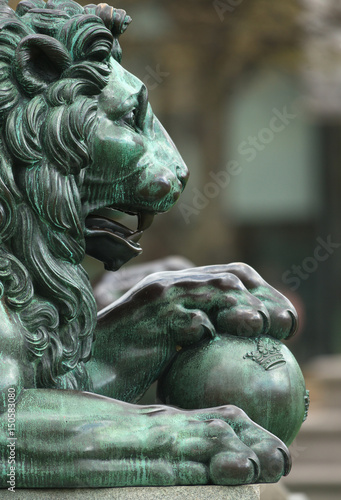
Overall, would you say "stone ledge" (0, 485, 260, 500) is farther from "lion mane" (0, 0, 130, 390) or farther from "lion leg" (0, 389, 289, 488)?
"lion mane" (0, 0, 130, 390)

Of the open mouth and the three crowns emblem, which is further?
the open mouth

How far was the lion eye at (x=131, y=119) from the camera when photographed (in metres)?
2.67

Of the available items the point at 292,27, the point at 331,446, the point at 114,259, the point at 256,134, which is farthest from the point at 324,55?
the point at 114,259

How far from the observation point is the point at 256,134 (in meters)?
19.0

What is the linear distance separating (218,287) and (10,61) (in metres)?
0.84

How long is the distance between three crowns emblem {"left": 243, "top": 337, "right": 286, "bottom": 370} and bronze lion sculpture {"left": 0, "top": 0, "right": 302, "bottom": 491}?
0.04 m

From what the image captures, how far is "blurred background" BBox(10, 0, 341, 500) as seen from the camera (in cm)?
1439

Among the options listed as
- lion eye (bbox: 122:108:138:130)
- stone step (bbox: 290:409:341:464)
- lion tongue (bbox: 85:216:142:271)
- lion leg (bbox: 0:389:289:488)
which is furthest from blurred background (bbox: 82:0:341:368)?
lion leg (bbox: 0:389:289:488)

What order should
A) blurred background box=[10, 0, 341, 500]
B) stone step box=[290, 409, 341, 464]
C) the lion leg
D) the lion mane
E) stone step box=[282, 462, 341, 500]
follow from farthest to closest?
blurred background box=[10, 0, 341, 500], stone step box=[290, 409, 341, 464], stone step box=[282, 462, 341, 500], the lion mane, the lion leg

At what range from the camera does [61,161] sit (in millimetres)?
2545

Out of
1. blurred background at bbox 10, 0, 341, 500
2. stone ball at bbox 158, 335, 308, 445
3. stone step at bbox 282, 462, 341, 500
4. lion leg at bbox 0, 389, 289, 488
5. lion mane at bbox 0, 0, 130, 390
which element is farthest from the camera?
blurred background at bbox 10, 0, 341, 500

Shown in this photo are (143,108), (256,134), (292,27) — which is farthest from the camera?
(256,134)

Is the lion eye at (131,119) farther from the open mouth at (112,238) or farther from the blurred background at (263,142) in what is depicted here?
the blurred background at (263,142)

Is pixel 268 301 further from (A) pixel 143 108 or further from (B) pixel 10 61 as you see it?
(B) pixel 10 61
